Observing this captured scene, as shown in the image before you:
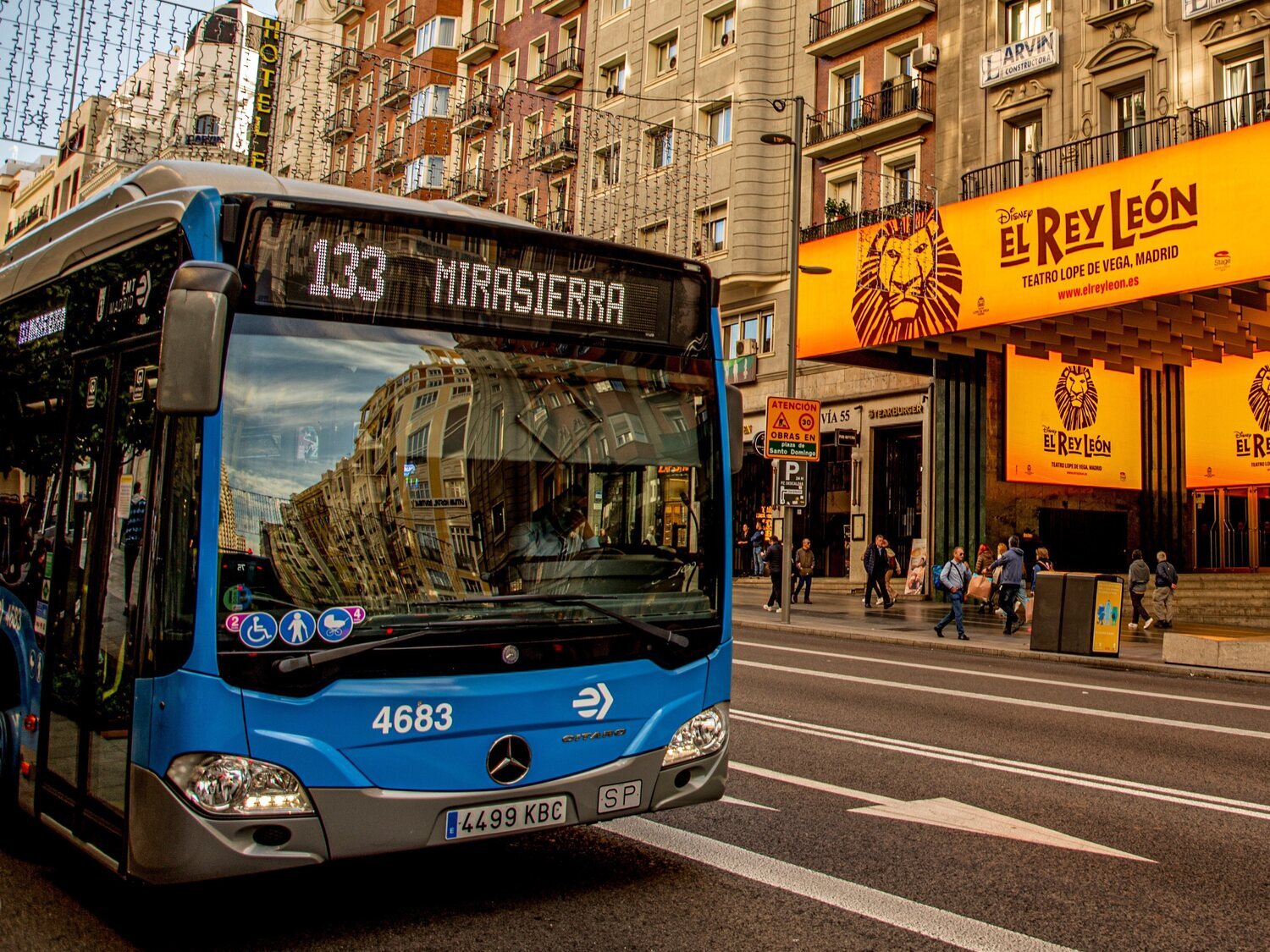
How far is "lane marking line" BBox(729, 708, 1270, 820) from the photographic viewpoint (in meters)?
6.79

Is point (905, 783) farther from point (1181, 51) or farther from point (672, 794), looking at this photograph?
point (1181, 51)

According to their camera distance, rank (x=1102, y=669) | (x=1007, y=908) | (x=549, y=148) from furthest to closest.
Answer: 1. (x=549, y=148)
2. (x=1102, y=669)
3. (x=1007, y=908)

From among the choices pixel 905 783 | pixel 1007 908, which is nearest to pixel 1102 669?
pixel 905 783

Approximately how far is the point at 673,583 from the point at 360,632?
134 cm

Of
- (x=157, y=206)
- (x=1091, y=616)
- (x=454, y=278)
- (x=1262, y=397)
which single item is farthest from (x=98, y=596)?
(x=1262, y=397)

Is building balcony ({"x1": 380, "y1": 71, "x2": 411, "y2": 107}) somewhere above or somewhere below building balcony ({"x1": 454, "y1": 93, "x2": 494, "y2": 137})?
above

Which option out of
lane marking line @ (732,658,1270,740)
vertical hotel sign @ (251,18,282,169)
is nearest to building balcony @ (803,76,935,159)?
vertical hotel sign @ (251,18,282,169)

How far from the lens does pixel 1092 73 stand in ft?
83.7

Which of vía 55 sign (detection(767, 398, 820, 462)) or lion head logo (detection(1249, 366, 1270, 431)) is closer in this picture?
vía 55 sign (detection(767, 398, 820, 462))

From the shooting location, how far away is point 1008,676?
13961 mm

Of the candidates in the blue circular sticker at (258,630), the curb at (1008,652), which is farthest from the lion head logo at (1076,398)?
the blue circular sticker at (258,630)

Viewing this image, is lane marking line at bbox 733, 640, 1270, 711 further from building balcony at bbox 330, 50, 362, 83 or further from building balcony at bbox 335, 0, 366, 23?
building balcony at bbox 335, 0, 366, 23

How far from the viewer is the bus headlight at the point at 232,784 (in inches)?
155

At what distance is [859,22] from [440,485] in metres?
30.7
